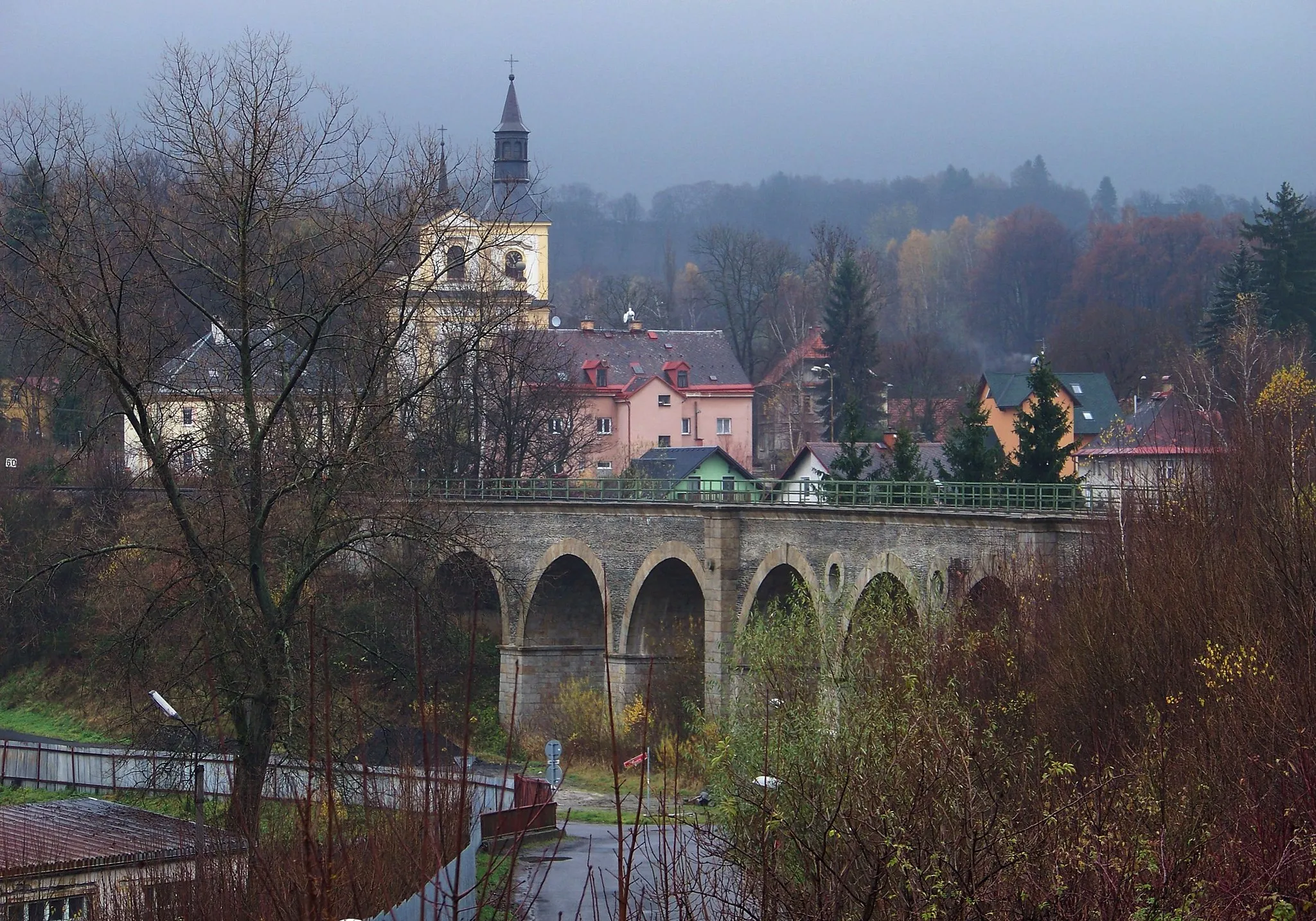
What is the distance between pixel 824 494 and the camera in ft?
122

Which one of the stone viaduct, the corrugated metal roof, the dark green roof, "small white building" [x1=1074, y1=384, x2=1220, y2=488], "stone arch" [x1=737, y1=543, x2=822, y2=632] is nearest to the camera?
the corrugated metal roof

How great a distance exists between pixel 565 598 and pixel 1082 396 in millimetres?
32854

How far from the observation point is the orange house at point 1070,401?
68.8 meters

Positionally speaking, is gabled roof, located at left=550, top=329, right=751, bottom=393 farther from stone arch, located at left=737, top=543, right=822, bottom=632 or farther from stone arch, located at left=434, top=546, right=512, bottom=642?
stone arch, located at left=737, top=543, right=822, bottom=632

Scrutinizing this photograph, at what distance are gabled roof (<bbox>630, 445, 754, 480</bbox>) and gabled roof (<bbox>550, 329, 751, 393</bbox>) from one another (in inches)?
508

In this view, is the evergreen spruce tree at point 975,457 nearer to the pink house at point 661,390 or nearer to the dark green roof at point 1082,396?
the dark green roof at point 1082,396

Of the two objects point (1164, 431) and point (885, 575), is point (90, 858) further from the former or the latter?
point (1164, 431)

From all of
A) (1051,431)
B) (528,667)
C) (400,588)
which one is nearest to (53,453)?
(528,667)

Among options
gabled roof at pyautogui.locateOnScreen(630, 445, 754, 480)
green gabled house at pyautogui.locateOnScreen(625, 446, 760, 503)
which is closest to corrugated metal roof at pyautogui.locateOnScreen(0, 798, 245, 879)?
green gabled house at pyautogui.locateOnScreen(625, 446, 760, 503)

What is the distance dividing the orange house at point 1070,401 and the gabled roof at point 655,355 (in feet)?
40.0

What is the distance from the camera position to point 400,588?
3036 cm

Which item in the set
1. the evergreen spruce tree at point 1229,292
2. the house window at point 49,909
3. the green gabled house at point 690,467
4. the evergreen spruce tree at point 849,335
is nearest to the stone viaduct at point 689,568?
the house window at point 49,909

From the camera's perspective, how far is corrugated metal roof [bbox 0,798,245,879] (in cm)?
1684

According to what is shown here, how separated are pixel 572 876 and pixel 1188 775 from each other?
1309cm
